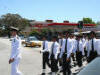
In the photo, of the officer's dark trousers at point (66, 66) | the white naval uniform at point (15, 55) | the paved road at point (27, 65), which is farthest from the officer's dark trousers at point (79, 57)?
the white naval uniform at point (15, 55)

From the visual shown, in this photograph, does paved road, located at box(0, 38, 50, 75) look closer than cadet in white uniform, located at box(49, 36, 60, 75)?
No

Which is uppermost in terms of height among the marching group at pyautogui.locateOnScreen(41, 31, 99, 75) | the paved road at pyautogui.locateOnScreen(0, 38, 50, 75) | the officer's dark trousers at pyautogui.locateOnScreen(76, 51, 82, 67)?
the marching group at pyautogui.locateOnScreen(41, 31, 99, 75)

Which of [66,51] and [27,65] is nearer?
[66,51]

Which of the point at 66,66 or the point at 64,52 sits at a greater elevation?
the point at 64,52

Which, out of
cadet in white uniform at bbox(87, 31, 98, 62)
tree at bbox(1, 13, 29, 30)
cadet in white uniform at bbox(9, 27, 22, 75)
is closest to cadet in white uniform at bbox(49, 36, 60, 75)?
cadet in white uniform at bbox(87, 31, 98, 62)

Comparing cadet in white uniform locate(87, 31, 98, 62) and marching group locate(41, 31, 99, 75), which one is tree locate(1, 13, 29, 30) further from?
cadet in white uniform locate(87, 31, 98, 62)

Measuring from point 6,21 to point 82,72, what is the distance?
127 metres

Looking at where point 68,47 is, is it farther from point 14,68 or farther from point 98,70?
point 98,70

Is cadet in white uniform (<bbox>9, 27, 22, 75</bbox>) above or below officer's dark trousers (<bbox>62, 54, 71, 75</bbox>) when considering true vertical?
above

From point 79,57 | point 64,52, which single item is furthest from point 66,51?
point 79,57

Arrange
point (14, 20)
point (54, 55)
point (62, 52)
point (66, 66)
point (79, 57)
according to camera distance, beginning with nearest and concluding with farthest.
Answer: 1. point (66, 66)
2. point (62, 52)
3. point (54, 55)
4. point (79, 57)
5. point (14, 20)

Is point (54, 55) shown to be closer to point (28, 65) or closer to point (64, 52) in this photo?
point (64, 52)

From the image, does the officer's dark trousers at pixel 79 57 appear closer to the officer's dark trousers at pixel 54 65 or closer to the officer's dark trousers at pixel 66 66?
the officer's dark trousers at pixel 54 65

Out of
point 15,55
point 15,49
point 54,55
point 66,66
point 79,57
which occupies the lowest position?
point 79,57
